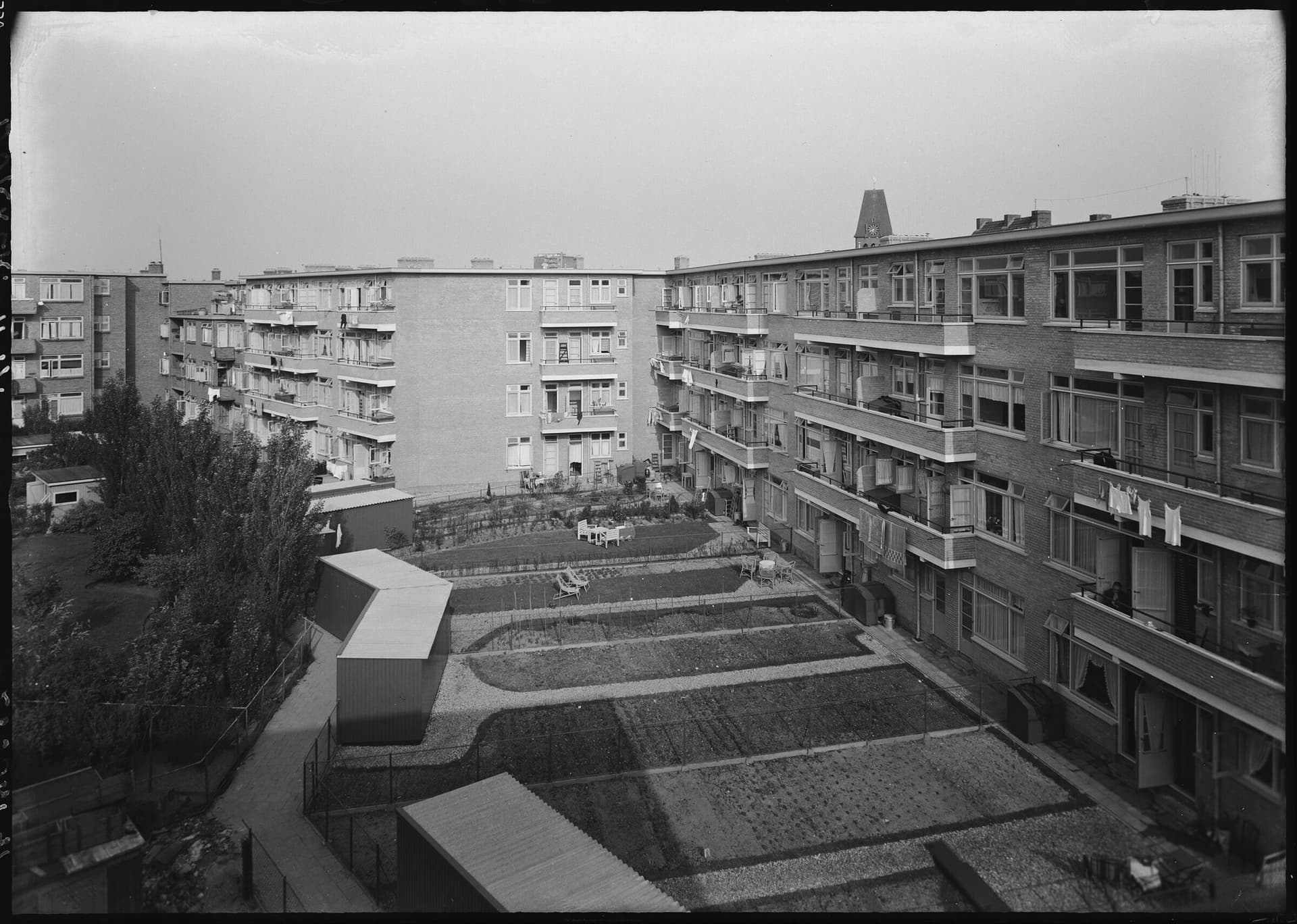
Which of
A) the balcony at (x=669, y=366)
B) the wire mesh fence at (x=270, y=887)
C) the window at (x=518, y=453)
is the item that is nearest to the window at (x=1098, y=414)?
the wire mesh fence at (x=270, y=887)

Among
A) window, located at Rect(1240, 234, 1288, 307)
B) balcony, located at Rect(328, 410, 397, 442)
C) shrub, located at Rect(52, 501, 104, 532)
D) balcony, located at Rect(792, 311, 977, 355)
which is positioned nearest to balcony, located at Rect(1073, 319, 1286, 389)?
window, located at Rect(1240, 234, 1288, 307)

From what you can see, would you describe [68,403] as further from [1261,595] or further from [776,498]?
[1261,595]

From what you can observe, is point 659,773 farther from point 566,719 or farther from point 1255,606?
point 1255,606

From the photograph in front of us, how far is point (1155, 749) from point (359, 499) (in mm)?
20851

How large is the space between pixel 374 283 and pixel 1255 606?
3119 cm

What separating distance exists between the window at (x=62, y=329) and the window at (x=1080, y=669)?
46215 mm

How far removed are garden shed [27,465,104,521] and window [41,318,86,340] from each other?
539 inches

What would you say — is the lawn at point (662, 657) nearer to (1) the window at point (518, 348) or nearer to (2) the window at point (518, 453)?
(2) the window at point (518, 453)

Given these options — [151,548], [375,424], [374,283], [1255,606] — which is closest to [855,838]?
[1255,606]

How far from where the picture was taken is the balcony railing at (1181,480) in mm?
11773

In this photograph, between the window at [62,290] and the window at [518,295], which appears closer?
the window at [518,295]

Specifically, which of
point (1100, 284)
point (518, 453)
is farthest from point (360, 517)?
point (1100, 284)

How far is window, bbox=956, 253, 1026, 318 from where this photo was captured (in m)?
17.4

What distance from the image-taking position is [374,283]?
1416 inches
